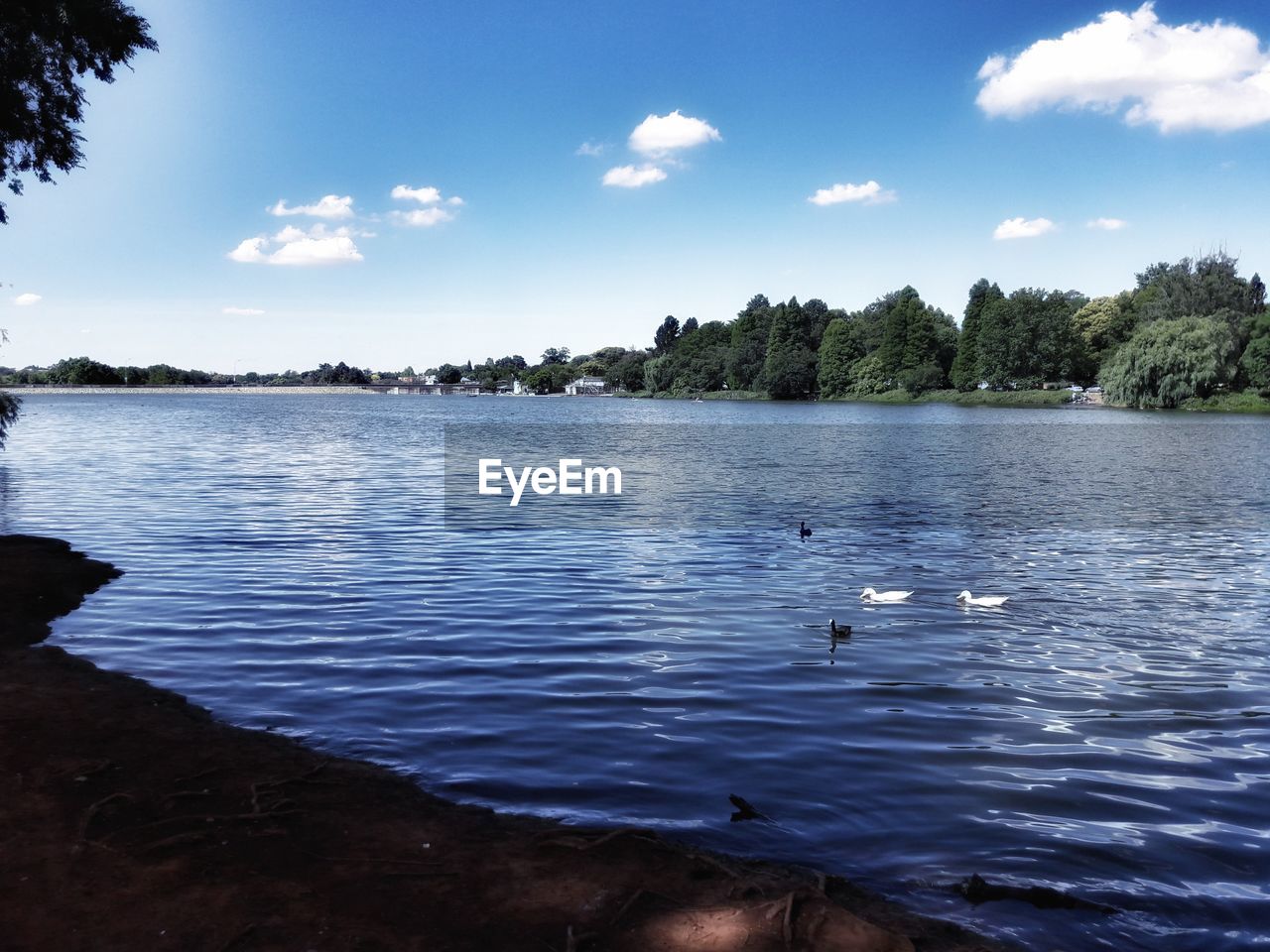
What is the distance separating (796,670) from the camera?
489 inches

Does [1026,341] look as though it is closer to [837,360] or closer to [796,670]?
[837,360]

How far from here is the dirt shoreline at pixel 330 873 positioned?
559cm

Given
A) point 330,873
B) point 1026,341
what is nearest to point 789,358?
point 1026,341

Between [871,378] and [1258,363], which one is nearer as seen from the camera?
[1258,363]

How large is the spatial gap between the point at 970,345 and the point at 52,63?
156 m

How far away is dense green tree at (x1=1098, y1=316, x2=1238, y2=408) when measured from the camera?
10788cm

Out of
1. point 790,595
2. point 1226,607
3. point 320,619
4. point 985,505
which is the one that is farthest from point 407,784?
point 985,505

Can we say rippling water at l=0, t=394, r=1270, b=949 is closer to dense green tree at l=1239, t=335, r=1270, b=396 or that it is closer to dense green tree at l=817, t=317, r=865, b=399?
dense green tree at l=1239, t=335, r=1270, b=396

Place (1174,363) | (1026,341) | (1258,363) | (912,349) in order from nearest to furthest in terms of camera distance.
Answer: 1. (1174,363)
2. (1258,363)
3. (1026,341)
4. (912,349)

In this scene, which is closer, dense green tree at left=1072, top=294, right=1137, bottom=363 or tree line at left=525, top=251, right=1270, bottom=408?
tree line at left=525, top=251, right=1270, bottom=408

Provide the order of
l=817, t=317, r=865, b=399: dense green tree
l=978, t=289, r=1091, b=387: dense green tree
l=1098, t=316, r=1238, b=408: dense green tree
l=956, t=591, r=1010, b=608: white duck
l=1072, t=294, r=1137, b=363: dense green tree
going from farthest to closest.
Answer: l=817, t=317, r=865, b=399: dense green tree
l=1072, t=294, r=1137, b=363: dense green tree
l=978, t=289, r=1091, b=387: dense green tree
l=1098, t=316, r=1238, b=408: dense green tree
l=956, t=591, r=1010, b=608: white duck

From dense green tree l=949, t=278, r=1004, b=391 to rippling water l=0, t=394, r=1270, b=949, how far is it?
136486mm

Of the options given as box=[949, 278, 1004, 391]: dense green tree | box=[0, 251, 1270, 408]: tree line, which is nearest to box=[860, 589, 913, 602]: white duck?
box=[0, 251, 1270, 408]: tree line

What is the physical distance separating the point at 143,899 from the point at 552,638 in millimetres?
8279
